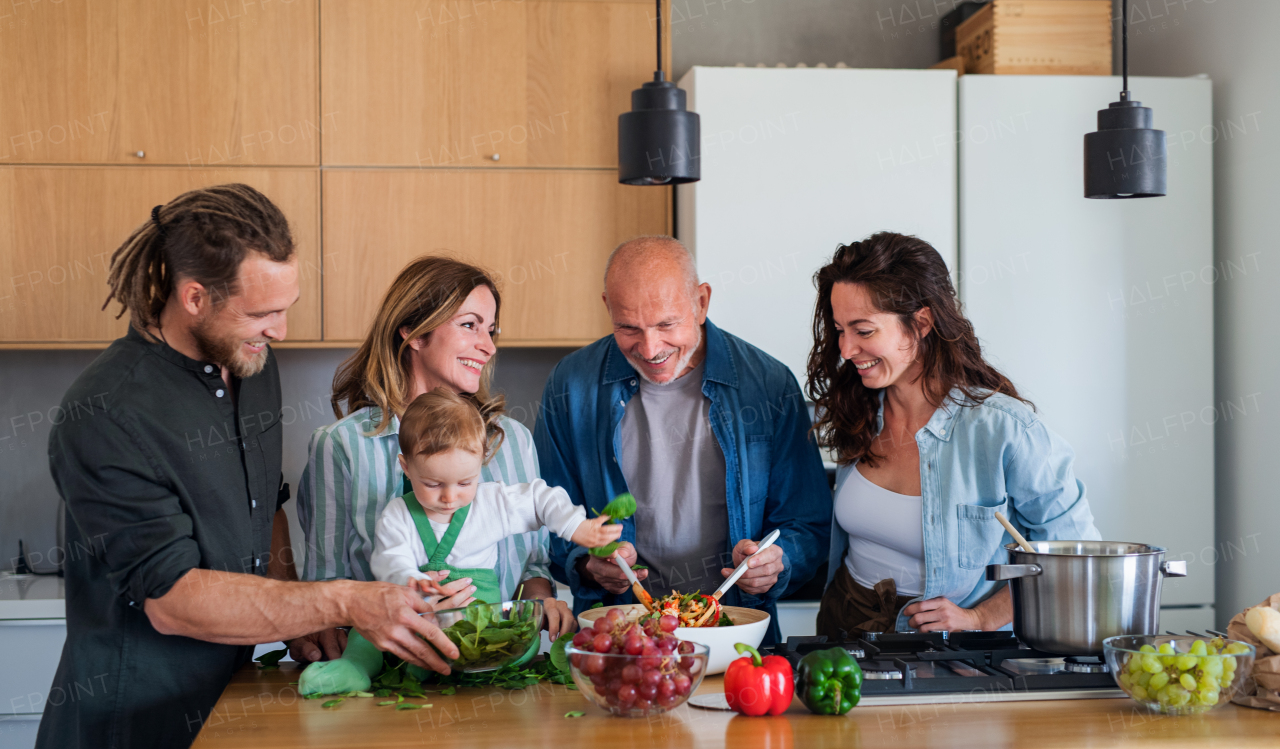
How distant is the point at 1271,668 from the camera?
138 cm

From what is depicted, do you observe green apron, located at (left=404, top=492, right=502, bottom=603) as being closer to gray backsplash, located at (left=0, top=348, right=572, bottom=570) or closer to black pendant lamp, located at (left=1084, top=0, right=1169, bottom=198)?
black pendant lamp, located at (left=1084, top=0, right=1169, bottom=198)

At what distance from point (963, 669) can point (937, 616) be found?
0.27m

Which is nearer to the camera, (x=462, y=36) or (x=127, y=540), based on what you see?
(x=127, y=540)

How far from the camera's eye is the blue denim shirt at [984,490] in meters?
1.88

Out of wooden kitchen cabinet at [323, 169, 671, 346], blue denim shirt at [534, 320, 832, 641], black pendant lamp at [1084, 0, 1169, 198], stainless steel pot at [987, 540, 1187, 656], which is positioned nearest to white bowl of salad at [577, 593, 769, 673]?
stainless steel pot at [987, 540, 1187, 656]

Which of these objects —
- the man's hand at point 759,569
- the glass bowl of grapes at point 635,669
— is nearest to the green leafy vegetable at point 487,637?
the glass bowl of grapes at point 635,669

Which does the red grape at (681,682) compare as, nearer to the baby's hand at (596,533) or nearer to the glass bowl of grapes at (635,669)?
the glass bowl of grapes at (635,669)

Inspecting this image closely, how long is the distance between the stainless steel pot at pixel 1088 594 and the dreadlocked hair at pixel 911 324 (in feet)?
1.62

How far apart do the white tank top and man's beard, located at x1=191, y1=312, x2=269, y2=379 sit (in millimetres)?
1169

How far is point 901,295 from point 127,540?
1405mm

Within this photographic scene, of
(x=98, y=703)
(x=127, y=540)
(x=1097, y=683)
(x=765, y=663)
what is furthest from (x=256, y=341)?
(x=1097, y=683)

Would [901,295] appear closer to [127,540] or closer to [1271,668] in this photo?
[1271,668]

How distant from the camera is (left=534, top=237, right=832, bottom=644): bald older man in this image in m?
2.11

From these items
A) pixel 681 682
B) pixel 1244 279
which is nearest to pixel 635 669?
pixel 681 682
